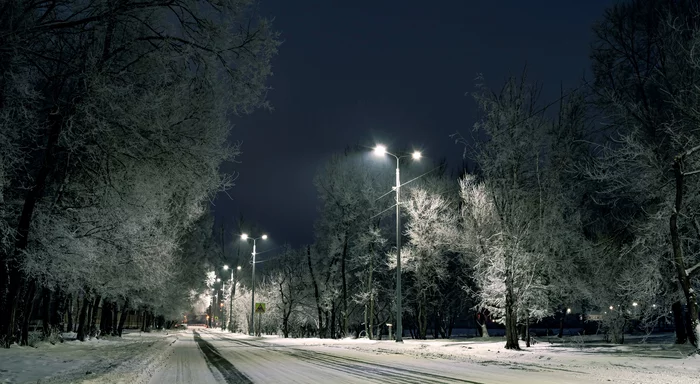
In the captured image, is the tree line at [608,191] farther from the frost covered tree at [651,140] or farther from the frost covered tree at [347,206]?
the frost covered tree at [347,206]

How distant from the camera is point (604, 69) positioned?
23.8 metres


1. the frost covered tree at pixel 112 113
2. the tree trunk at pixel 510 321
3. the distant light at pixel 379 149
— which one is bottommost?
the tree trunk at pixel 510 321

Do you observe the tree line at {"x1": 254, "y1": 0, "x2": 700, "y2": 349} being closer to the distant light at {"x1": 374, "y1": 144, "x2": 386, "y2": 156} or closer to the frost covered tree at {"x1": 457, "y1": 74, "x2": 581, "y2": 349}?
the frost covered tree at {"x1": 457, "y1": 74, "x2": 581, "y2": 349}

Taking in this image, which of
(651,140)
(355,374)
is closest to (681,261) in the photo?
(651,140)

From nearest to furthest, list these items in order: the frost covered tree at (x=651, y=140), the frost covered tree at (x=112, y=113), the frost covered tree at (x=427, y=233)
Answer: the frost covered tree at (x=112, y=113) → the frost covered tree at (x=651, y=140) → the frost covered tree at (x=427, y=233)

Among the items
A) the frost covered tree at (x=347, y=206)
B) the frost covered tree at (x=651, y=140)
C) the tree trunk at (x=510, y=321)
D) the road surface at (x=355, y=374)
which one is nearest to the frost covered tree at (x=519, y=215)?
the tree trunk at (x=510, y=321)

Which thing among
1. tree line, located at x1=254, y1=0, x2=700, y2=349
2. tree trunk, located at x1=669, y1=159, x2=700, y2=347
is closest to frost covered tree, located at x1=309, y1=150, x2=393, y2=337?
tree line, located at x1=254, y1=0, x2=700, y2=349

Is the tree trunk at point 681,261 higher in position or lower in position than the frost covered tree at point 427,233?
lower

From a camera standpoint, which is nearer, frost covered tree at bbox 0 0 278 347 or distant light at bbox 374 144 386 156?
frost covered tree at bbox 0 0 278 347

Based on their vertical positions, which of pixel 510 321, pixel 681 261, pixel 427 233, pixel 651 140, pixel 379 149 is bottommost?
pixel 510 321

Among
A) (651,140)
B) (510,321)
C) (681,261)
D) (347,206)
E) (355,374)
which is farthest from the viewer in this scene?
(347,206)

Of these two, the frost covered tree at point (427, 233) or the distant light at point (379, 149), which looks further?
the frost covered tree at point (427, 233)

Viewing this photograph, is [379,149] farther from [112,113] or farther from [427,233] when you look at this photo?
[112,113]

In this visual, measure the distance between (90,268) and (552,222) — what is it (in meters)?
19.0
